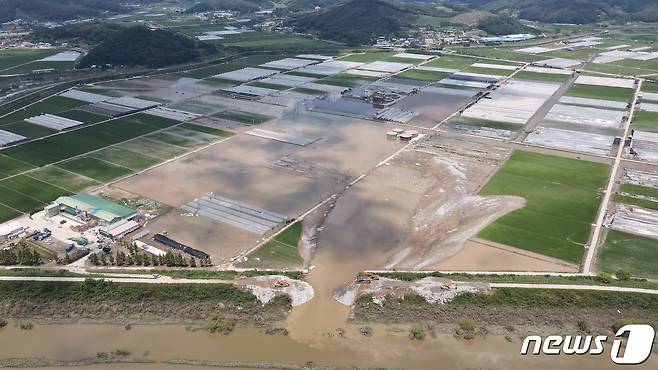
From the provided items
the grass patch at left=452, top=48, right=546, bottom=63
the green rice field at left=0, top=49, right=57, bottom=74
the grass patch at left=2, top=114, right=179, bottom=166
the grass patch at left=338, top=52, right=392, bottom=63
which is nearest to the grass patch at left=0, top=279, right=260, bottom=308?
the grass patch at left=2, top=114, right=179, bottom=166

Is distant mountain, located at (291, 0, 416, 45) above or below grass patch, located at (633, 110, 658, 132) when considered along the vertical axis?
above

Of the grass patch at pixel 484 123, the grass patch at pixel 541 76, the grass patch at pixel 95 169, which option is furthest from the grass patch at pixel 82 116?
the grass patch at pixel 541 76

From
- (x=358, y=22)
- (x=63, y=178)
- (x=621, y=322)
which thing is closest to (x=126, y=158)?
(x=63, y=178)

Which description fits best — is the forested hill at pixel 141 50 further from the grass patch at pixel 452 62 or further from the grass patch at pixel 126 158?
the grass patch at pixel 452 62

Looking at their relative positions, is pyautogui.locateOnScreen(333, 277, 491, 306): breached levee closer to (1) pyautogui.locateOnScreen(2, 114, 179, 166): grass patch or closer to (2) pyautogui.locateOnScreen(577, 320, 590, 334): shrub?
(2) pyautogui.locateOnScreen(577, 320, 590, 334): shrub

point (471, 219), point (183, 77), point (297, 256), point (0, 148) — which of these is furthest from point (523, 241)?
point (183, 77)

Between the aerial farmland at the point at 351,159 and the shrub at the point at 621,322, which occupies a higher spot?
the aerial farmland at the point at 351,159

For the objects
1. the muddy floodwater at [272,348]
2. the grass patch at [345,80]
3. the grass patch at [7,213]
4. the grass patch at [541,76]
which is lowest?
the muddy floodwater at [272,348]
